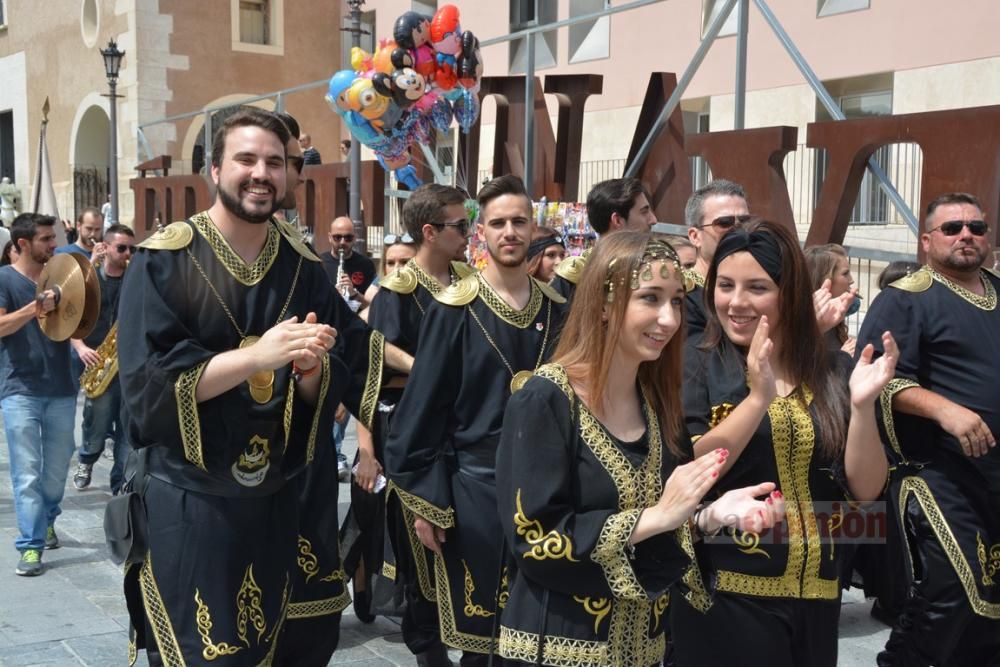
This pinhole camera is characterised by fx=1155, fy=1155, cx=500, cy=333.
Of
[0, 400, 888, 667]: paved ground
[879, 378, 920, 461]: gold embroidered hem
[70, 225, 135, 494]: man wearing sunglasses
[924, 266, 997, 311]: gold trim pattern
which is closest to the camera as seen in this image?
[879, 378, 920, 461]: gold embroidered hem

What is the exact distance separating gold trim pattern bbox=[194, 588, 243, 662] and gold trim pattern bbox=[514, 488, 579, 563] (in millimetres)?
1200

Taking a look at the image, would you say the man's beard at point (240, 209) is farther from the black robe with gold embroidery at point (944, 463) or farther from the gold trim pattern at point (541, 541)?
the black robe with gold embroidery at point (944, 463)

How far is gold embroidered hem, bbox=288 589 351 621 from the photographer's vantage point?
13.0 ft

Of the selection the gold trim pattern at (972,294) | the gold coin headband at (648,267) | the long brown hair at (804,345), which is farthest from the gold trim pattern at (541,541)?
the gold trim pattern at (972,294)

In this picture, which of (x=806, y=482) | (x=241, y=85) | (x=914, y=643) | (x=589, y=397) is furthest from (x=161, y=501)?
(x=241, y=85)

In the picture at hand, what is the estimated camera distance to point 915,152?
1242 centimetres

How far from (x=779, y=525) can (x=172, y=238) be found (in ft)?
6.67

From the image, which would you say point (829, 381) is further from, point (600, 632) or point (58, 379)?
point (58, 379)

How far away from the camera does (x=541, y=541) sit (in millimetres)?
2732

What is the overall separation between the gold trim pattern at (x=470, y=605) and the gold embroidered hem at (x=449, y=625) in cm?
6

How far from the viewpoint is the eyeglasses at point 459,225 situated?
5.45m

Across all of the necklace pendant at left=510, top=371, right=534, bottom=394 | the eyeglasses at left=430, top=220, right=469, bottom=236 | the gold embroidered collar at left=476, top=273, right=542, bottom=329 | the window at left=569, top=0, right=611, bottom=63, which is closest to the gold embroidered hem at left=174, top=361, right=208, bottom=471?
the necklace pendant at left=510, top=371, right=534, bottom=394

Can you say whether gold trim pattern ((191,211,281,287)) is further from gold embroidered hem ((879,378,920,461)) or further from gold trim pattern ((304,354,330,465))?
gold embroidered hem ((879,378,920,461))

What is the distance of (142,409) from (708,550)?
67.6 inches
